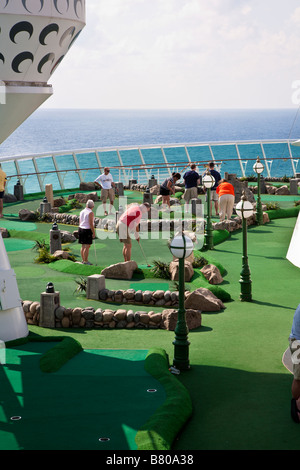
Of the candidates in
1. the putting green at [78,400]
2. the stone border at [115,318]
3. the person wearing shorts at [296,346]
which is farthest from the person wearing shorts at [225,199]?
the person wearing shorts at [296,346]

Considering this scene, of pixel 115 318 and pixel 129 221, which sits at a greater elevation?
pixel 129 221

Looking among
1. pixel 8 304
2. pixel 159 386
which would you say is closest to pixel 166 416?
pixel 159 386

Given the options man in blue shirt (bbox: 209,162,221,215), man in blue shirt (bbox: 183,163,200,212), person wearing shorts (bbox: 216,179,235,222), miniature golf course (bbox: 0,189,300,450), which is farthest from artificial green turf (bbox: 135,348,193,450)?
man in blue shirt (bbox: 183,163,200,212)

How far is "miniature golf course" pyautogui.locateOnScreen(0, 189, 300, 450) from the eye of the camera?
7.92m

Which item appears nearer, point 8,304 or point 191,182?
point 8,304

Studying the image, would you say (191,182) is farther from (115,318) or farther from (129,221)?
(115,318)

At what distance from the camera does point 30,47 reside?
972cm

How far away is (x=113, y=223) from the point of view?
69.4ft

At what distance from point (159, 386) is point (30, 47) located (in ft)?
15.6

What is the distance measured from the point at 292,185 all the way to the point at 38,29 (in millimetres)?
20435

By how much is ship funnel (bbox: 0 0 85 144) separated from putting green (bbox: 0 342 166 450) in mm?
3503

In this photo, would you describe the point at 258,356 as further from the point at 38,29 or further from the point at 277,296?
the point at 38,29

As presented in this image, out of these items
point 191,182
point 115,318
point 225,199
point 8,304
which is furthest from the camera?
point 191,182

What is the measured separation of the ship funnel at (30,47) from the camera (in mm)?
9367
